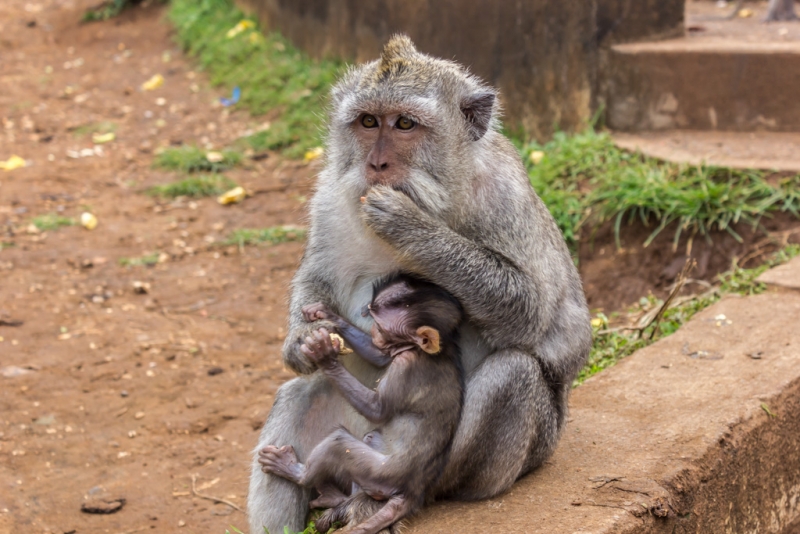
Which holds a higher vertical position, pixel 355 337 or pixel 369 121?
pixel 369 121

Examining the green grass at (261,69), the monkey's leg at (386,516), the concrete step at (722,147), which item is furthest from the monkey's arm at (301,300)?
the green grass at (261,69)

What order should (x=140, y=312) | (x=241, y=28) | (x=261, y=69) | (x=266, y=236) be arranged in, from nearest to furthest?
(x=140, y=312), (x=266, y=236), (x=261, y=69), (x=241, y=28)

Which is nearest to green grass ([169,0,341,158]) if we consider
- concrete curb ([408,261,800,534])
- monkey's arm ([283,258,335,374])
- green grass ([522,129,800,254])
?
green grass ([522,129,800,254])

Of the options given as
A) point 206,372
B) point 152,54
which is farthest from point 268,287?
point 152,54

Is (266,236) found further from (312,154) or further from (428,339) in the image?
(428,339)

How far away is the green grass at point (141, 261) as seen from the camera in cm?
723

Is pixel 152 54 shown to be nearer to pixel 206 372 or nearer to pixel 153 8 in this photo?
pixel 153 8

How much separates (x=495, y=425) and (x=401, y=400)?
1.11 feet

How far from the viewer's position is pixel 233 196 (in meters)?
8.34

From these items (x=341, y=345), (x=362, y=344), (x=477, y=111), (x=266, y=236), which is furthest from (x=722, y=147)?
(x=341, y=345)

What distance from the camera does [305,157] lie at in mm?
8914

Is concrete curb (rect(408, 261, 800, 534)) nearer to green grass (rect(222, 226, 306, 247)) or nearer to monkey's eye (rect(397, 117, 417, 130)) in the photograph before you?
monkey's eye (rect(397, 117, 417, 130))

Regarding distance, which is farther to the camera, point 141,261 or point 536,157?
point 141,261

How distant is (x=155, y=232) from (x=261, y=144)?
192cm
